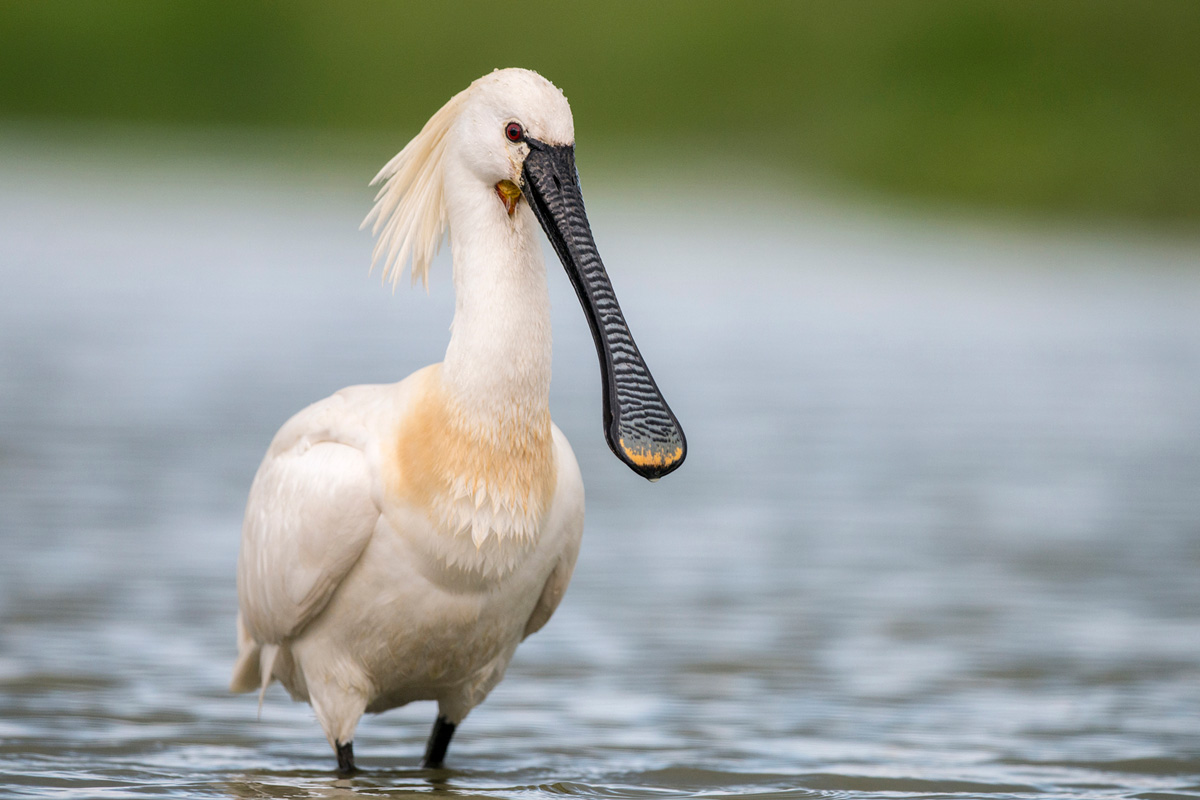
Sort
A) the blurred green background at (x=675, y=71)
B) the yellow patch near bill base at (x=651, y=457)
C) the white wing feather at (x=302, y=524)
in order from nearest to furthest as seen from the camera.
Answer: the yellow patch near bill base at (x=651, y=457)
the white wing feather at (x=302, y=524)
the blurred green background at (x=675, y=71)

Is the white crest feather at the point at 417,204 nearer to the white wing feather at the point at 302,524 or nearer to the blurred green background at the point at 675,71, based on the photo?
the white wing feather at the point at 302,524

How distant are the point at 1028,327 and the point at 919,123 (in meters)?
12.8

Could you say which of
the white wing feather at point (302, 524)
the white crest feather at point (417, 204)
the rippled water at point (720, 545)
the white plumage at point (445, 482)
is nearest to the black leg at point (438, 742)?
the rippled water at point (720, 545)

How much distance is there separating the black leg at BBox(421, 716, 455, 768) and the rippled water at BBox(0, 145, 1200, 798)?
0.11 metres

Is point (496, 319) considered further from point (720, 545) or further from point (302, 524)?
point (720, 545)

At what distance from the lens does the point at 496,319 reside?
17.0 ft

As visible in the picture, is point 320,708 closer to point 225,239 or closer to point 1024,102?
point 225,239

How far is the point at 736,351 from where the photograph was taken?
49.6ft

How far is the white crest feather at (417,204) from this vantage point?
5.55 meters

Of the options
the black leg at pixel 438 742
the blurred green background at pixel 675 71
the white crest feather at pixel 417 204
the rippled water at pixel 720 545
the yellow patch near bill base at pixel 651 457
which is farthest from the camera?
the blurred green background at pixel 675 71

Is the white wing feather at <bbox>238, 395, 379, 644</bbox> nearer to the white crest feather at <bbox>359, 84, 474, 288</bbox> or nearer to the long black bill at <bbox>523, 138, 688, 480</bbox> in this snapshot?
the white crest feather at <bbox>359, 84, 474, 288</bbox>

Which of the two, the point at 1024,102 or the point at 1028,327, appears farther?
the point at 1024,102

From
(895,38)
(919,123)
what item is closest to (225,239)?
(919,123)

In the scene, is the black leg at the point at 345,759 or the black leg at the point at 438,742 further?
the black leg at the point at 438,742
